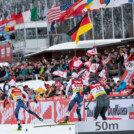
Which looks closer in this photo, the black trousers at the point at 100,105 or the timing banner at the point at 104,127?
the timing banner at the point at 104,127

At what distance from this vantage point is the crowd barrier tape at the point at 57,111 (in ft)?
54.8

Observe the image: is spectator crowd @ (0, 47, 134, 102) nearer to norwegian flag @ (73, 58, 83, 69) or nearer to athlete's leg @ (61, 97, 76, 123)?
norwegian flag @ (73, 58, 83, 69)

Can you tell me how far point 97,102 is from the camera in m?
14.7

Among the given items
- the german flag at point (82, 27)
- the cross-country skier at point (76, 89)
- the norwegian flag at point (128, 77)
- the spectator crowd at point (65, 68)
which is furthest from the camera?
the spectator crowd at point (65, 68)

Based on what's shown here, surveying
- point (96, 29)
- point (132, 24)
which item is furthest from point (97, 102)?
point (96, 29)

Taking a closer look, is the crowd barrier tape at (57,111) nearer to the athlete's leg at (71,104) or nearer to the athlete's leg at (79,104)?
the athlete's leg at (79,104)

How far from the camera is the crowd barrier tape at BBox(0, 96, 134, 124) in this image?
16703 millimetres

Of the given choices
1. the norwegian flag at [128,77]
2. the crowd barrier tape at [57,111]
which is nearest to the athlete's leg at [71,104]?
the crowd barrier tape at [57,111]

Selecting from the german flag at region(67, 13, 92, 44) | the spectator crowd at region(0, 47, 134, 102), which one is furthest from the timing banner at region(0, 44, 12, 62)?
the german flag at region(67, 13, 92, 44)

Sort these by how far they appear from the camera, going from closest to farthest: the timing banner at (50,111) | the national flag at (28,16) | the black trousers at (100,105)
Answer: the black trousers at (100,105), the timing banner at (50,111), the national flag at (28,16)

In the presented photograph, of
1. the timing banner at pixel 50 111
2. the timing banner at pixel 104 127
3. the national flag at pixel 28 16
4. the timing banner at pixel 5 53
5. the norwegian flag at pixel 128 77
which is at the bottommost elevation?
the timing banner at pixel 50 111

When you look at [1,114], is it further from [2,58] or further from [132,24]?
[2,58]

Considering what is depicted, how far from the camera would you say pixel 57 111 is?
19672 millimetres

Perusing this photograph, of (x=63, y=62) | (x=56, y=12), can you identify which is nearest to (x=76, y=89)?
(x=63, y=62)
